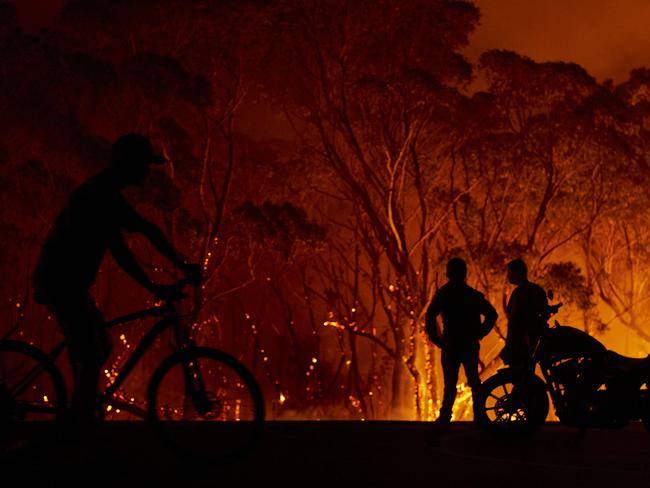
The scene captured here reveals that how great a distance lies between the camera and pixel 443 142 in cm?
2691

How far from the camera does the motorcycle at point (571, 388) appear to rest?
7602mm

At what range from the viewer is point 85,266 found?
5617 mm

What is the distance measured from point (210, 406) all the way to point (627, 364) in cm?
334

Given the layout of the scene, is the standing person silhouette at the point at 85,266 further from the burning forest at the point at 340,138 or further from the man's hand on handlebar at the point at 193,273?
the burning forest at the point at 340,138

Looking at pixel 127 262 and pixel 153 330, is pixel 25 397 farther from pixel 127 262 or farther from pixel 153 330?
pixel 127 262

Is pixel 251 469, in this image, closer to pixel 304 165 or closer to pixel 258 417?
pixel 258 417

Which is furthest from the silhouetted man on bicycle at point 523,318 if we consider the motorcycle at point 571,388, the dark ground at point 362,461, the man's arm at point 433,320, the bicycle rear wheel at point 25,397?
the bicycle rear wheel at point 25,397

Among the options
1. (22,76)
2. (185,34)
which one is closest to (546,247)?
(185,34)

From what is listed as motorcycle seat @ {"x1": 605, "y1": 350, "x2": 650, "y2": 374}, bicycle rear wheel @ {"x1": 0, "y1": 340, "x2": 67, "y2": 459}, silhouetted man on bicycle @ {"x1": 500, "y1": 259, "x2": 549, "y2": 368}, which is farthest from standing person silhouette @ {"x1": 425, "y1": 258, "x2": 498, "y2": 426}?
bicycle rear wheel @ {"x1": 0, "y1": 340, "x2": 67, "y2": 459}

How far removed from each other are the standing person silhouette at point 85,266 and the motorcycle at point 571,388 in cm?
352

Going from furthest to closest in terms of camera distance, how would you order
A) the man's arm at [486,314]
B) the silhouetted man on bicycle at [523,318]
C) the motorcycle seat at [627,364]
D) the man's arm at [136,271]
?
the man's arm at [486,314] → the silhouetted man on bicycle at [523,318] → the motorcycle seat at [627,364] → the man's arm at [136,271]

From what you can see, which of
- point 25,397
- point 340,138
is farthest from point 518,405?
point 340,138

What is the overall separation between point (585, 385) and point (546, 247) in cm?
2167

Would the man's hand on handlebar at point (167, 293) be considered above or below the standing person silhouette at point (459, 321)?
below
